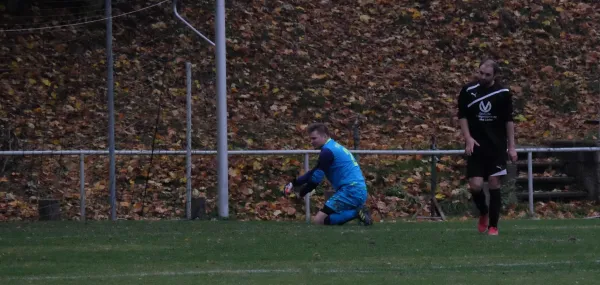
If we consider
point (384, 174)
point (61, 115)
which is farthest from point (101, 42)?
point (384, 174)

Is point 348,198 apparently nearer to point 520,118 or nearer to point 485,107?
point 485,107

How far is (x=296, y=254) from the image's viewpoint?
938cm

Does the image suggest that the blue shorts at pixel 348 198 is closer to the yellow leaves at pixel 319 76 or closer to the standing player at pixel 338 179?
the standing player at pixel 338 179

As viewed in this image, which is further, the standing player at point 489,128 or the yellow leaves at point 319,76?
the yellow leaves at point 319,76

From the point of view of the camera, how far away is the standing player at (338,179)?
12.2m

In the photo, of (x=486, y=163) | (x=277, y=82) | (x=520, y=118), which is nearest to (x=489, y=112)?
(x=486, y=163)

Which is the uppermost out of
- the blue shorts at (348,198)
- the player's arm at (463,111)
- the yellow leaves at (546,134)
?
the player's arm at (463,111)

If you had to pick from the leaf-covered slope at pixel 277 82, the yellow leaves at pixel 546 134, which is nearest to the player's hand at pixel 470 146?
the leaf-covered slope at pixel 277 82

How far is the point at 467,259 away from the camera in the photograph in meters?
8.86

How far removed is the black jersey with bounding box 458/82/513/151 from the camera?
36.0 ft

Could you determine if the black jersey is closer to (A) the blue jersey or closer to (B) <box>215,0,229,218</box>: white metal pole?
(A) the blue jersey

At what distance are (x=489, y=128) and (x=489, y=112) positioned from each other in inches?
6.5

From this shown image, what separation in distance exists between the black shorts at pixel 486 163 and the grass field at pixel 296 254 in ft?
2.13

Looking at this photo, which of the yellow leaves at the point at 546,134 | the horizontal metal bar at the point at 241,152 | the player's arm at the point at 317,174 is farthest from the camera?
the yellow leaves at the point at 546,134
